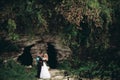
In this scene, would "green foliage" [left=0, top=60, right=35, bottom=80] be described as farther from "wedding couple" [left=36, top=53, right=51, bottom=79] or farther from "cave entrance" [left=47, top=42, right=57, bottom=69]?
"cave entrance" [left=47, top=42, right=57, bottom=69]

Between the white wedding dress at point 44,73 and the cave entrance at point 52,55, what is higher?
the cave entrance at point 52,55

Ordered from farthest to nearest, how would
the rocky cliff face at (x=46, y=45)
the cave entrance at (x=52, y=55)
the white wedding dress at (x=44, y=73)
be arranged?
the cave entrance at (x=52, y=55)
the rocky cliff face at (x=46, y=45)
the white wedding dress at (x=44, y=73)

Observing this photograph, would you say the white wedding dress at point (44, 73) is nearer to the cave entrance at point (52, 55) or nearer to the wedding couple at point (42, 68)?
the wedding couple at point (42, 68)

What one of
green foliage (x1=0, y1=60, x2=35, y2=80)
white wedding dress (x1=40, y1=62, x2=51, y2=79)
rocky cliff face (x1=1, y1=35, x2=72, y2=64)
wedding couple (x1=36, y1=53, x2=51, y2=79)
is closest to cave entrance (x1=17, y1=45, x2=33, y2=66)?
rocky cliff face (x1=1, y1=35, x2=72, y2=64)

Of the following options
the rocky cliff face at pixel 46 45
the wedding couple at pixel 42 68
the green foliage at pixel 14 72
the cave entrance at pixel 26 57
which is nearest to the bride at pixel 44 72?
the wedding couple at pixel 42 68

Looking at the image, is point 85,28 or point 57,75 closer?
point 57,75

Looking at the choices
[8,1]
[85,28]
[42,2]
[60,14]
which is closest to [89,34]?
[85,28]

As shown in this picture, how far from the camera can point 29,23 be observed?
15.0 m

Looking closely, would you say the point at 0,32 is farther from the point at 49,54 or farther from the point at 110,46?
the point at 110,46

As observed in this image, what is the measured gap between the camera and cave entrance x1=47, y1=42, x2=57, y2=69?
15.6 metres

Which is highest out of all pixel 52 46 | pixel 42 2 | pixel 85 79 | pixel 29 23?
pixel 42 2

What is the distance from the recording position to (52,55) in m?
15.9

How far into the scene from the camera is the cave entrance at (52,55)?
51.3ft

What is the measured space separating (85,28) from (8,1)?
12.9 feet
